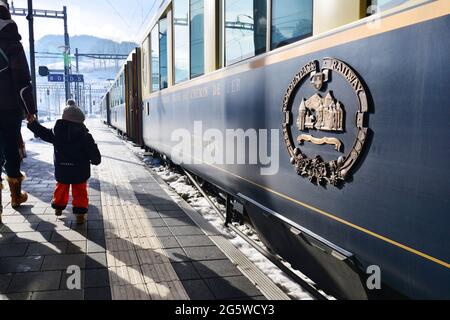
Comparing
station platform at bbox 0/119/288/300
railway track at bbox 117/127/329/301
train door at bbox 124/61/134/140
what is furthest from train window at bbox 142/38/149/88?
railway track at bbox 117/127/329/301

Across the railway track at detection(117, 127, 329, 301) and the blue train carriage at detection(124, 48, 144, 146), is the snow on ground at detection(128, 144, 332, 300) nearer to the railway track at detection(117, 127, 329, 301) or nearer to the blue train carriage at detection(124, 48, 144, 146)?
the railway track at detection(117, 127, 329, 301)

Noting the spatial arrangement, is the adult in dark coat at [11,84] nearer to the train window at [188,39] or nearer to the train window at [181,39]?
the train window at [188,39]

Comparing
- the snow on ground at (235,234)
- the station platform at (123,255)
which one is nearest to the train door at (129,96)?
the snow on ground at (235,234)

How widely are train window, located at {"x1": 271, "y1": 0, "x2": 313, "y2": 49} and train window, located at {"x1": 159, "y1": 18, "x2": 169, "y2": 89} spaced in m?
4.16

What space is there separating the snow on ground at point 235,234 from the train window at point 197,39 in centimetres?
166

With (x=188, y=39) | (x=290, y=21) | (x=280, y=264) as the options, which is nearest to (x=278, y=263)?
(x=280, y=264)

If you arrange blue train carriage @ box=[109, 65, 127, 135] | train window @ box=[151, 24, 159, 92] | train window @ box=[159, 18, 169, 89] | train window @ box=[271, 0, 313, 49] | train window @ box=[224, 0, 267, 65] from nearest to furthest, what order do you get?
train window @ box=[271, 0, 313, 49] < train window @ box=[224, 0, 267, 65] < train window @ box=[159, 18, 169, 89] < train window @ box=[151, 24, 159, 92] < blue train carriage @ box=[109, 65, 127, 135]

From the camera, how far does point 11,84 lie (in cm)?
416

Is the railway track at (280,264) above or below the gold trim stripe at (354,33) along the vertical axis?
below

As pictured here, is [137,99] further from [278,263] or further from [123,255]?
[278,263]

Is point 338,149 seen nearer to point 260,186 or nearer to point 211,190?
point 260,186

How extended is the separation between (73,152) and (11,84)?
94 cm

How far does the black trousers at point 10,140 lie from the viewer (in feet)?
13.8

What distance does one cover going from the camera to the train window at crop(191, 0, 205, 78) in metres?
4.77
